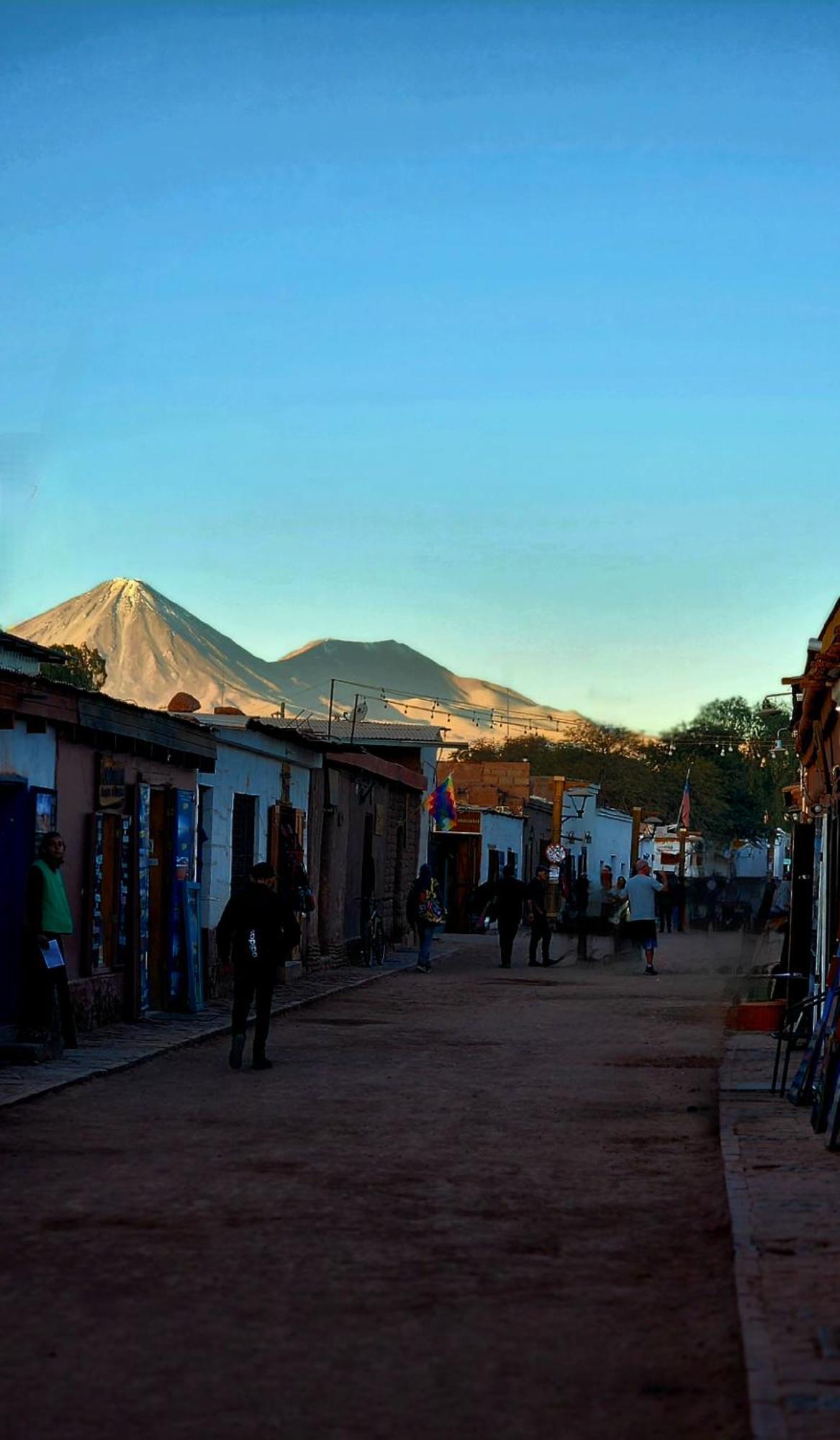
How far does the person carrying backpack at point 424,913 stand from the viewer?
95.3 feet

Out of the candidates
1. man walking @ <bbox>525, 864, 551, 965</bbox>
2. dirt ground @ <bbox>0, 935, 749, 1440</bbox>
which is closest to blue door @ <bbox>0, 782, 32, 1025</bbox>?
dirt ground @ <bbox>0, 935, 749, 1440</bbox>

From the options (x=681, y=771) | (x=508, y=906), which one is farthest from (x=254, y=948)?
(x=681, y=771)

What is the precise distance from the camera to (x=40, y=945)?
46.1ft

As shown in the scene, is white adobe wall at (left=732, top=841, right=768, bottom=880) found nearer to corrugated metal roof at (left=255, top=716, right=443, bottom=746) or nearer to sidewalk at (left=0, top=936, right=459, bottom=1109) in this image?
corrugated metal roof at (left=255, top=716, right=443, bottom=746)

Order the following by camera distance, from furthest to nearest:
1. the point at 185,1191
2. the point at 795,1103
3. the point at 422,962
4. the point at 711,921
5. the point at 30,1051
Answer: the point at 711,921 < the point at 422,962 < the point at 30,1051 < the point at 795,1103 < the point at 185,1191

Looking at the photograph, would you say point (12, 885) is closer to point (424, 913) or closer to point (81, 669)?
point (424, 913)

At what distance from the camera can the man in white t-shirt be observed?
2666cm

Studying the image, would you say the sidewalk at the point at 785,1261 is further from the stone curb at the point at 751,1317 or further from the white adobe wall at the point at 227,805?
the white adobe wall at the point at 227,805

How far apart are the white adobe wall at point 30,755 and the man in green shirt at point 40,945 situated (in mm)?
855

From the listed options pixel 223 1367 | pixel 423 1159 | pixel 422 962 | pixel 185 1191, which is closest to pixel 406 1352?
pixel 223 1367

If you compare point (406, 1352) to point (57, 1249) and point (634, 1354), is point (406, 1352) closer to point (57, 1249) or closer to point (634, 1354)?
Result: point (634, 1354)

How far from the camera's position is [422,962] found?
95.7 feet

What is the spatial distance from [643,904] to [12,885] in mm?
13804

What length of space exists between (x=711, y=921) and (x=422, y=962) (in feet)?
58.8
